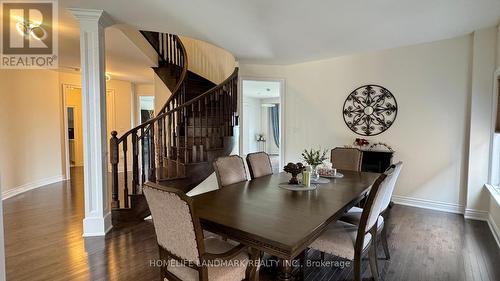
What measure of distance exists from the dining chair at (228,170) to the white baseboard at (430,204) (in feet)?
9.75

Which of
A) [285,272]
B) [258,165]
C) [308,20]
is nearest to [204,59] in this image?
[308,20]

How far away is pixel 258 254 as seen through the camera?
1.66 meters

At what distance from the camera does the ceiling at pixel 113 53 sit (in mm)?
3500

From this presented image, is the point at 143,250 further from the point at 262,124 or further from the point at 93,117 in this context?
the point at 262,124

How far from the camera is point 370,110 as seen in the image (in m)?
4.60

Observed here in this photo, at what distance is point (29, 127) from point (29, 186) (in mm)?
1126

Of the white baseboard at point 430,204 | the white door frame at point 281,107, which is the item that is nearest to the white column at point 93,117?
the white door frame at point 281,107

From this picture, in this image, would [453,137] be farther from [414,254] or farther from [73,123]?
[73,123]

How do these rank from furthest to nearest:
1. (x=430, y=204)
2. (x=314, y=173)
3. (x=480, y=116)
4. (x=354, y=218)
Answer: (x=430, y=204) → (x=480, y=116) → (x=314, y=173) → (x=354, y=218)

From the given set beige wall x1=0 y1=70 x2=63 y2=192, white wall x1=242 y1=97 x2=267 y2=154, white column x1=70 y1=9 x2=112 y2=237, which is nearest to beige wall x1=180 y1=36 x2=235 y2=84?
beige wall x1=0 y1=70 x2=63 y2=192

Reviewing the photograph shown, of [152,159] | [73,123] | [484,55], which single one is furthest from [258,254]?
[73,123]

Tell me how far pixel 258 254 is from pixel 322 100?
157 inches

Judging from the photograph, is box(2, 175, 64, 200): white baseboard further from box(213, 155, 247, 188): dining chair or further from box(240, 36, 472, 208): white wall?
box(240, 36, 472, 208): white wall

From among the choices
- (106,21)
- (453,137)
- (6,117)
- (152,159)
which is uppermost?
(106,21)
